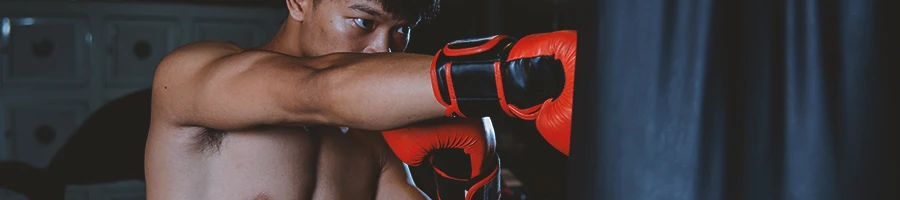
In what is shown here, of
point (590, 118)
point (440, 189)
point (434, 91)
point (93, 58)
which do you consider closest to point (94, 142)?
point (93, 58)

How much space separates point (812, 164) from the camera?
0.46 metres

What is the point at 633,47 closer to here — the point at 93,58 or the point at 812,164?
the point at 812,164

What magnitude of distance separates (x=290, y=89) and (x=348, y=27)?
485 mm

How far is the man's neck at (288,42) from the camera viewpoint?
1321 millimetres

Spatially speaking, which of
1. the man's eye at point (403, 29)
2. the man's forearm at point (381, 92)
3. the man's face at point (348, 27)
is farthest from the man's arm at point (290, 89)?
the man's eye at point (403, 29)

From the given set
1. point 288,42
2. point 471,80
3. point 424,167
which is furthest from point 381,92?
point 424,167

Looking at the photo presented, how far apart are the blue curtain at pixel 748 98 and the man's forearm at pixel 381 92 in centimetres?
22

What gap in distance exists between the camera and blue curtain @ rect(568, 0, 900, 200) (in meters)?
0.45

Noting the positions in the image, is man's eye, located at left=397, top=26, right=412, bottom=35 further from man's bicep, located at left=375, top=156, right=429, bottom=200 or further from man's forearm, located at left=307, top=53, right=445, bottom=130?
man's forearm, located at left=307, top=53, right=445, bottom=130

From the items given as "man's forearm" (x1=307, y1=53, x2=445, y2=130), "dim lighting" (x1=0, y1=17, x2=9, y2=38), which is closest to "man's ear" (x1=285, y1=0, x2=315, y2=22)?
"man's forearm" (x1=307, y1=53, x2=445, y2=130)

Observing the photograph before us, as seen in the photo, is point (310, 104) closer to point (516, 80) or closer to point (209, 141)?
point (516, 80)

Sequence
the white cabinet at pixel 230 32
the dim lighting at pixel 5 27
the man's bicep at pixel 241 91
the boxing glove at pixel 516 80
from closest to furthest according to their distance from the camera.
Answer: the boxing glove at pixel 516 80
the man's bicep at pixel 241 91
the dim lighting at pixel 5 27
the white cabinet at pixel 230 32

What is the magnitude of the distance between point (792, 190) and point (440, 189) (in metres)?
0.95

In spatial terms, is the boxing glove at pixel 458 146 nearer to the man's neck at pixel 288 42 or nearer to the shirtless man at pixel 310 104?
the shirtless man at pixel 310 104
